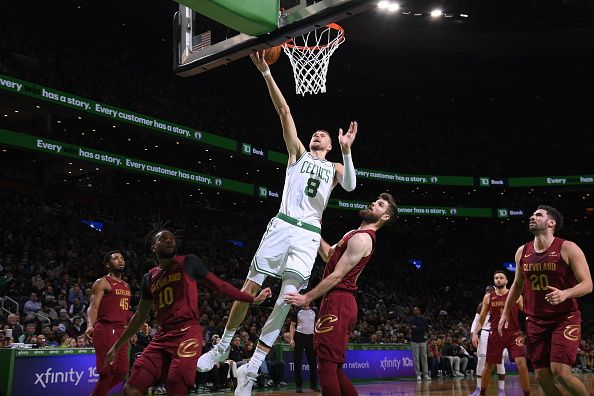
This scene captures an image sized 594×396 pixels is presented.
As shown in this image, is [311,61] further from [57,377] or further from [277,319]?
[57,377]

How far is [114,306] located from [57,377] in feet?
10.6

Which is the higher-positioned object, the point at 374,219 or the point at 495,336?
the point at 374,219

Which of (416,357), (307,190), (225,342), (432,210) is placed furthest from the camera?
(432,210)

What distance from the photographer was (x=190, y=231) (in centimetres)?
2803

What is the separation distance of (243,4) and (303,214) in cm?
212

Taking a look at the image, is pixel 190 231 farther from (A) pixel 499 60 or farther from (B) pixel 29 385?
(A) pixel 499 60

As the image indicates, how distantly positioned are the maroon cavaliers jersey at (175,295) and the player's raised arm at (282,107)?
1.80 meters

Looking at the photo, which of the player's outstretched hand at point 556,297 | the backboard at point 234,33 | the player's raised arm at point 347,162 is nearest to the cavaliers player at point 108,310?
the backboard at point 234,33

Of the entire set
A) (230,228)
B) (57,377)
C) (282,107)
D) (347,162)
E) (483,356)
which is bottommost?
(57,377)

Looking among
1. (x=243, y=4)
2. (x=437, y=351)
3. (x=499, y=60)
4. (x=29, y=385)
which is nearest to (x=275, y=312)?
(x=243, y=4)

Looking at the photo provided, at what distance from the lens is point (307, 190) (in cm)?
645

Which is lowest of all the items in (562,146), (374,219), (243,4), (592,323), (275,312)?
(592,323)

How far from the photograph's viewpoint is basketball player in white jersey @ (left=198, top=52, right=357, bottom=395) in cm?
602

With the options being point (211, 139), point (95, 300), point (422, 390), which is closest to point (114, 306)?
point (95, 300)
